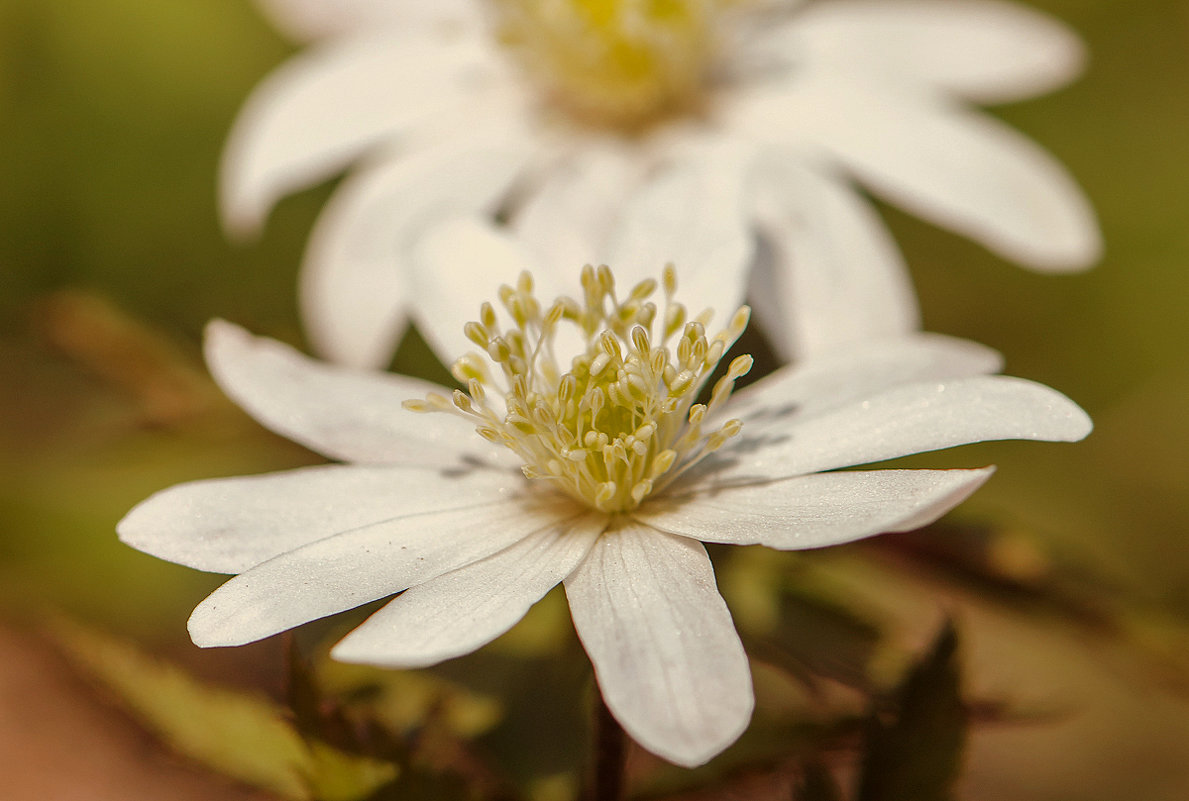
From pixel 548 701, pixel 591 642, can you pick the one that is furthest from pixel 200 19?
pixel 591 642

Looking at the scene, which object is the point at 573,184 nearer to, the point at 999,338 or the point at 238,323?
the point at 238,323

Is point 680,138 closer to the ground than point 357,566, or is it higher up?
higher up

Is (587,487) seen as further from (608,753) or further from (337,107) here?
(337,107)

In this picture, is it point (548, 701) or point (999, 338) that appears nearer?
point (548, 701)

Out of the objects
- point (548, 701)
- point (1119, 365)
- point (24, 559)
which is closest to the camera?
point (548, 701)

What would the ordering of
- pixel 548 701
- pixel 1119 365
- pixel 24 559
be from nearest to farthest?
pixel 548 701
pixel 24 559
pixel 1119 365

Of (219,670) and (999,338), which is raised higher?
(999,338)

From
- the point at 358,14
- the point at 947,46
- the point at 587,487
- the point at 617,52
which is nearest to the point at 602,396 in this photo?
the point at 587,487
